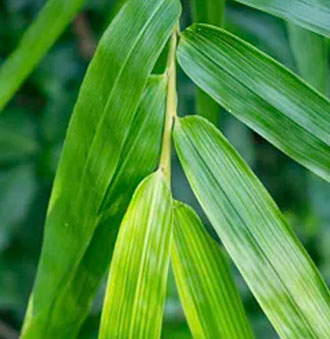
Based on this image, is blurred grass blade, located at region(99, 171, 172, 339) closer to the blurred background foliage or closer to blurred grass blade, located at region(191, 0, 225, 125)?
blurred grass blade, located at region(191, 0, 225, 125)

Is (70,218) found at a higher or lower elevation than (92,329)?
higher

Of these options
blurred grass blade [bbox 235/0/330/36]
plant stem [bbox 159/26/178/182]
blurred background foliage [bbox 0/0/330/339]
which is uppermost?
blurred grass blade [bbox 235/0/330/36]

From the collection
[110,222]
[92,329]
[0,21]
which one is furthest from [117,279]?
[0,21]

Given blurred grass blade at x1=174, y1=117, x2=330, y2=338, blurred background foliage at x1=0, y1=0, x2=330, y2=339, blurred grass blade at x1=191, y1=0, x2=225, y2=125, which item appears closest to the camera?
blurred grass blade at x1=174, y1=117, x2=330, y2=338

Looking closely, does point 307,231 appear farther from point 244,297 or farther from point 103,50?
point 103,50

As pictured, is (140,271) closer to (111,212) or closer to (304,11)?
(111,212)

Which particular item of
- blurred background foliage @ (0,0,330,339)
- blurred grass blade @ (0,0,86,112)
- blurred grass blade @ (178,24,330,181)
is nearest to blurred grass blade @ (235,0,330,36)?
blurred grass blade @ (178,24,330,181)

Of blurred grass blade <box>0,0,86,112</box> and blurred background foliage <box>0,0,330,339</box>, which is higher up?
blurred grass blade <box>0,0,86,112</box>
